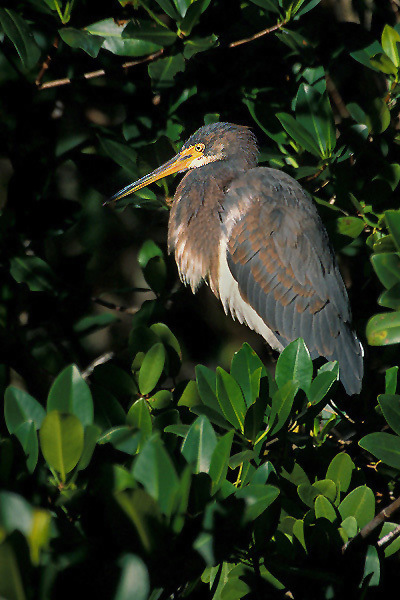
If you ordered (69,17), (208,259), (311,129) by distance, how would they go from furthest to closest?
(208,259), (311,129), (69,17)

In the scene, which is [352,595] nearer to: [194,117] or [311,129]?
[311,129]

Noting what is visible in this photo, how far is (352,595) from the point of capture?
114 cm

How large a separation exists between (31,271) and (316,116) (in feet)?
3.78

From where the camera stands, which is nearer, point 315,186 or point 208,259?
point 315,186

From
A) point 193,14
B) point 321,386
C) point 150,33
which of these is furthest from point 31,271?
point 321,386

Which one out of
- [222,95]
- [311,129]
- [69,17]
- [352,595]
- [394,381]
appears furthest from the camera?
[222,95]

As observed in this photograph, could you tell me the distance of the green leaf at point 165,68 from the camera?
210 centimetres

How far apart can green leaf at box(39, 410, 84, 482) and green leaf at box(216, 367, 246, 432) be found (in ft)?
1.46

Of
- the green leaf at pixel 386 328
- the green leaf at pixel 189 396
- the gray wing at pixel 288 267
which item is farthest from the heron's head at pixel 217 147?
the green leaf at pixel 386 328

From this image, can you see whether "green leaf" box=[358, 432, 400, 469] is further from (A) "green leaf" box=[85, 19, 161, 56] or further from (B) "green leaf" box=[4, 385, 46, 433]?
(A) "green leaf" box=[85, 19, 161, 56]

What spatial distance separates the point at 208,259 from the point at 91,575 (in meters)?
2.07

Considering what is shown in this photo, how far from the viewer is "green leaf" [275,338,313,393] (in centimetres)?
147

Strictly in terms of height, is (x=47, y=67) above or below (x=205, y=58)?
above

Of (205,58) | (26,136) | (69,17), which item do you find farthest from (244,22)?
(26,136)
